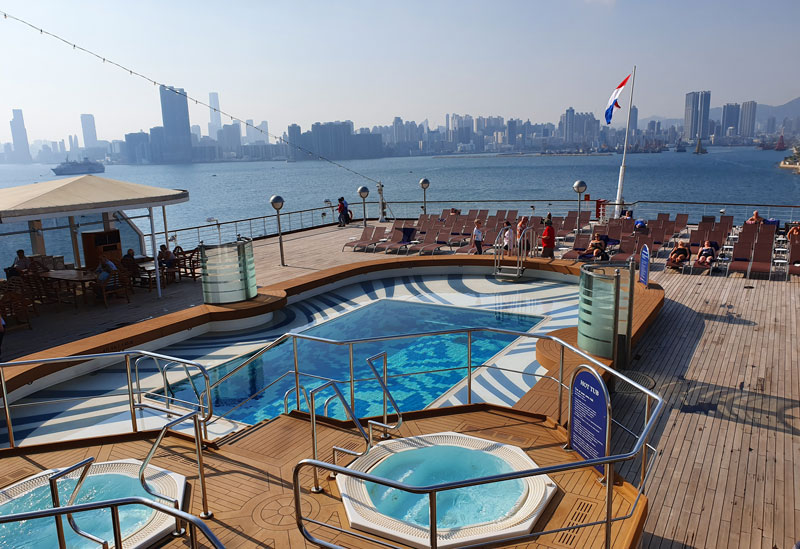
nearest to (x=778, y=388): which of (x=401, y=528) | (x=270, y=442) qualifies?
(x=401, y=528)

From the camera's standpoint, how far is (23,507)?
14.5ft

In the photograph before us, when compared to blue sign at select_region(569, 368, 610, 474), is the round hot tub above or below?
below

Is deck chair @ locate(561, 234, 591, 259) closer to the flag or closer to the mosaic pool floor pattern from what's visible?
the mosaic pool floor pattern

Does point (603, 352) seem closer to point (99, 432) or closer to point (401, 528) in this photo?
point (401, 528)

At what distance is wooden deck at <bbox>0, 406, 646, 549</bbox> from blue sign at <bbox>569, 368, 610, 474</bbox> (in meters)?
0.20

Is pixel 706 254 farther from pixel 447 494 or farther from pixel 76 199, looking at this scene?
pixel 76 199

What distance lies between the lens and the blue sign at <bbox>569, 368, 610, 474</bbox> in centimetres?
422

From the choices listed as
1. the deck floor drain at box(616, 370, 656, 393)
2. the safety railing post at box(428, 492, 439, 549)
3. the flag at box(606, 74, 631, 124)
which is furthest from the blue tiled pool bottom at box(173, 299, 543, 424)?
the flag at box(606, 74, 631, 124)

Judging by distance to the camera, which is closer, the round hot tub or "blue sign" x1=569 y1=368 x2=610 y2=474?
the round hot tub

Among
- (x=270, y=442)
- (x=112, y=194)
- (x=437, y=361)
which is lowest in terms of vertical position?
(x=437, y=361)

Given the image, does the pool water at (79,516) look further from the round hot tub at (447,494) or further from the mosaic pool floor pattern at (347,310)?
the round hot tub at (447,494)

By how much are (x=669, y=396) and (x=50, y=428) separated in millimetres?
6989

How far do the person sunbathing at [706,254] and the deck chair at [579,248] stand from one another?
94.8 inches

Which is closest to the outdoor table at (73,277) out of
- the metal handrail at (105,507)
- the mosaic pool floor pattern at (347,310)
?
the mosaic pool floor pattern at (347,310)
